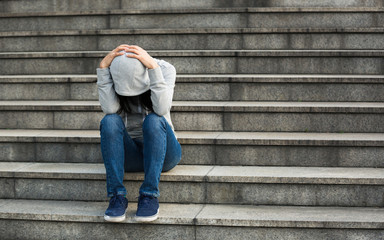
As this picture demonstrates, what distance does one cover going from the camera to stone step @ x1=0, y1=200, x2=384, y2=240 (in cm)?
383

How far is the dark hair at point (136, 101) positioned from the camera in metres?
4.11

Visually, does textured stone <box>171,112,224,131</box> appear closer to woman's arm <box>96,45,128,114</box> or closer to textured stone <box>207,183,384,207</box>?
textured stone <box>207,183,384,207</box>

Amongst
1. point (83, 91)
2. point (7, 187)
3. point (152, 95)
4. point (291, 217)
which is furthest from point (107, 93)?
point (83, 91)

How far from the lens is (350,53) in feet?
18.3

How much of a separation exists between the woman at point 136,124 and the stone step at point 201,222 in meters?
0.17

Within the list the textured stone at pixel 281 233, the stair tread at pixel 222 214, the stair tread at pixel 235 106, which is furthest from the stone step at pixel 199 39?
the textured stone at pixel 281 233

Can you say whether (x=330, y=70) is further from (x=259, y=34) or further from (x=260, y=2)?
(x=260, y=2)

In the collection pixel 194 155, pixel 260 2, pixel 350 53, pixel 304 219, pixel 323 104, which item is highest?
pixel 260 2

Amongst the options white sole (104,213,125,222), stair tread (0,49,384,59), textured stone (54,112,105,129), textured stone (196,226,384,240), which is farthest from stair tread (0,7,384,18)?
white sole (104,213,125,222)

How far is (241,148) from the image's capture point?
4.58 meters

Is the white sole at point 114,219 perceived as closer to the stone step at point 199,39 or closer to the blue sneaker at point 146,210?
the blue sneaker at point 146,210

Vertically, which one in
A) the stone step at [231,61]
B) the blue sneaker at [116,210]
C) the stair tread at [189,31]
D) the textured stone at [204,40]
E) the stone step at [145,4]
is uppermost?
the stone step at [145,4]

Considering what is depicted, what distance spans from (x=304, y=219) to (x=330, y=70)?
85.9 inches

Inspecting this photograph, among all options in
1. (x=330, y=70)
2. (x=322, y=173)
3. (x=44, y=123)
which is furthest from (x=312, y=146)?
(x=44, y=123)
